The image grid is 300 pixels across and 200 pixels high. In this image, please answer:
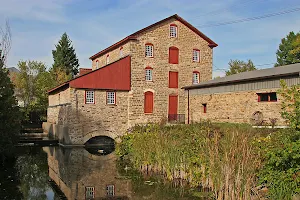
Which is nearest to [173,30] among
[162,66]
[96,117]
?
[162,66]

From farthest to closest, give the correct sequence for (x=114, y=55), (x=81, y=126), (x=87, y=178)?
(x=114, y=55)
(x=81, y=126)
(x=87, y=178)

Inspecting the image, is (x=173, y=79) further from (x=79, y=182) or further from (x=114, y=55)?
(x=79, y=182)

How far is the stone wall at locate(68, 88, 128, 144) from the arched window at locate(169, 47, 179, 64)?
5.09 meters

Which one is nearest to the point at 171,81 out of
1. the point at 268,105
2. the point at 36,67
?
the point at 268,105

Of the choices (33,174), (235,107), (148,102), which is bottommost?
(33,174)

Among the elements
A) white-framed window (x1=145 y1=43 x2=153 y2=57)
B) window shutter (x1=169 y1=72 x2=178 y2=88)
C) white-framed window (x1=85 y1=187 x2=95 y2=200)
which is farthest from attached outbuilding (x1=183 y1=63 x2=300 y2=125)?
white-framed window (x1=85 y1=187 x2=95 y2=200)

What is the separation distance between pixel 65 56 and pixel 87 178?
145 feet

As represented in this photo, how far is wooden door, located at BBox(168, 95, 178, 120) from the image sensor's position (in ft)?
86.8

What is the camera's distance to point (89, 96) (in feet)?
75.9

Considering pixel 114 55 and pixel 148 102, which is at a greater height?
pixel 114 55

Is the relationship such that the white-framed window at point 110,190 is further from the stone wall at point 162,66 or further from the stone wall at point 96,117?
the stone wall at point 162,66

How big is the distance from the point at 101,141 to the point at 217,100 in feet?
32.0

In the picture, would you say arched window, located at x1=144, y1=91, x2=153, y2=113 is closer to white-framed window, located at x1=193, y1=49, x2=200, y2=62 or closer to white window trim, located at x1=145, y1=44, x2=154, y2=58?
white window trim, located at x1=145, y1=44, x2=154, y2=58

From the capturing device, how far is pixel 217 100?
21016 millimetres
